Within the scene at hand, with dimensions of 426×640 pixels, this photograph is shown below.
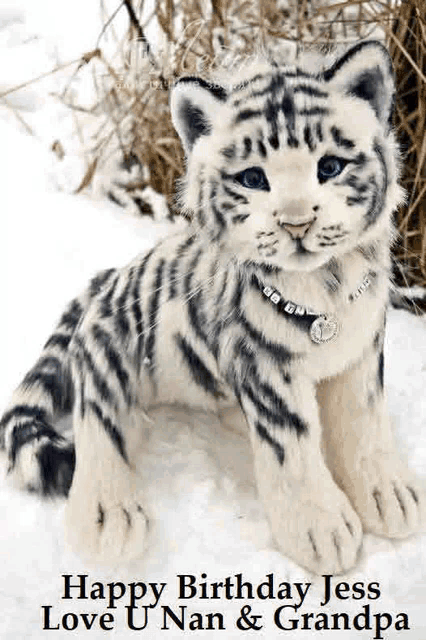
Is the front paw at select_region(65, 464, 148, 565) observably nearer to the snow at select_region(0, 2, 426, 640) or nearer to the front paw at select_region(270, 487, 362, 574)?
the snow at select_region(0, 2, 426, 640)

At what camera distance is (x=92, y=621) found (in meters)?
1.16

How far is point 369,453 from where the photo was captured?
122cm

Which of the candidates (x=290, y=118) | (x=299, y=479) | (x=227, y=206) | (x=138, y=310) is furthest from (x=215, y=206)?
(x=299, y=479)

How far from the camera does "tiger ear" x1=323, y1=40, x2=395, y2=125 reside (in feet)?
3.32

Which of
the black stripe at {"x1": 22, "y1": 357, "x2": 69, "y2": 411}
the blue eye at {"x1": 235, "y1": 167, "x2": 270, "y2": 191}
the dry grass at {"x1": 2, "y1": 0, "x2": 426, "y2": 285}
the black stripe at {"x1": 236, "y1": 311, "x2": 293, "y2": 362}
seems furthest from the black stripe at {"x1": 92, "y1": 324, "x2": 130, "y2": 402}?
the dry grass at {"x1": 2, "y1": 0, "x2": 426, "y2": 285}

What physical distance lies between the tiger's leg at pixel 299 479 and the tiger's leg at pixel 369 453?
1.6 inches

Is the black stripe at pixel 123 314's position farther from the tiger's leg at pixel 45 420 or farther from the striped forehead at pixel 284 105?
the striped forehead at pixel 284 105

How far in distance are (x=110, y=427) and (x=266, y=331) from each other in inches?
10.5

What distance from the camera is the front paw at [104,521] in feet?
3.84

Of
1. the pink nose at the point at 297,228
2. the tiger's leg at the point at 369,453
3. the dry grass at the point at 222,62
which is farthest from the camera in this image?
the dry grass at the point at 222,62

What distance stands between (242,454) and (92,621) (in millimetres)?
308

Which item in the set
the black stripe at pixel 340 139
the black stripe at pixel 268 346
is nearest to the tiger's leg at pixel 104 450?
the black stripe at pixel 268 346

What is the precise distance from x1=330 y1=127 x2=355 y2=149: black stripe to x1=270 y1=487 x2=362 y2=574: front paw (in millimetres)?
428

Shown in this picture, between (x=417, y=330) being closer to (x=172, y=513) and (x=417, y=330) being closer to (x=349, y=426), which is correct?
(x=349, y=426)
